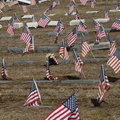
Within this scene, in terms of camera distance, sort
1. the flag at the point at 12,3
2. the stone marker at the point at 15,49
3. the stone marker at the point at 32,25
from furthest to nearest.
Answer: the flag at the point at 12,3, the stone marker at the point at 32,25, the stone marker at the point at 15,49

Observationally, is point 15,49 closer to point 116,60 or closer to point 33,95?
point 116,60

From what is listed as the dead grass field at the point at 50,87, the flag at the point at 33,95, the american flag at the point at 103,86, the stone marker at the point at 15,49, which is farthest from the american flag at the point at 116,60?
the stone marker at the point at 15,49

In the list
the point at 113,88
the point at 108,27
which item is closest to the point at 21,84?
the point at 113,88

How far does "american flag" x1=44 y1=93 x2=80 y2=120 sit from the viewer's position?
14383 millimetres

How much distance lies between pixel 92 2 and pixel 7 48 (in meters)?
12.9

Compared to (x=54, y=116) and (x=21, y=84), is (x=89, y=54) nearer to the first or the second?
(x=21, y=84)

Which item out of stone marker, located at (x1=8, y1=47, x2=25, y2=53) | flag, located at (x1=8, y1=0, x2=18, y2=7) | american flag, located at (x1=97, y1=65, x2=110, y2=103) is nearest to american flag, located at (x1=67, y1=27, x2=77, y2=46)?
stone marker, located at (x1=8, y1=47, x2=25, y2=53)

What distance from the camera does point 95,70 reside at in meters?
24.8

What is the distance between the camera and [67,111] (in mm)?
14469

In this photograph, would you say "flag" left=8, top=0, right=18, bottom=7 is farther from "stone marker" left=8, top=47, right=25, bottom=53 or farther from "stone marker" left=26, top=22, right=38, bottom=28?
"stone marker" left=8, top=47, right=25, bottom=53

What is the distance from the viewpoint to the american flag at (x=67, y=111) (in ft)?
47.2

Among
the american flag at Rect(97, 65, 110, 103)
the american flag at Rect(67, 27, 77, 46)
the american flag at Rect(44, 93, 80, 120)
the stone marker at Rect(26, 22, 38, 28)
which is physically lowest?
the stone marker at Rect(26, 22, 38, 28)

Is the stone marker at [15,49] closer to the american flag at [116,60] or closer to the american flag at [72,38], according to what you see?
the american flag at [72,38]

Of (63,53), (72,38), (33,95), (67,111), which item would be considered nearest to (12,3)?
(72,38)
